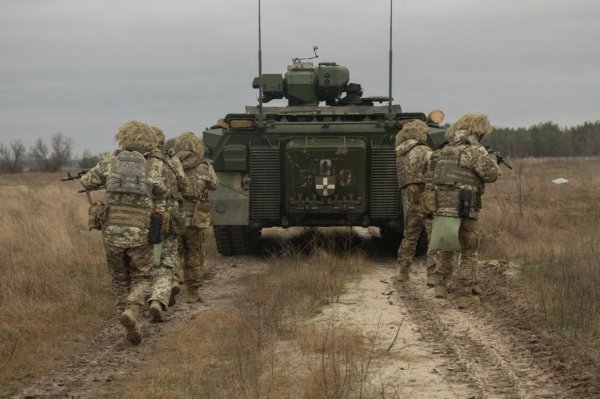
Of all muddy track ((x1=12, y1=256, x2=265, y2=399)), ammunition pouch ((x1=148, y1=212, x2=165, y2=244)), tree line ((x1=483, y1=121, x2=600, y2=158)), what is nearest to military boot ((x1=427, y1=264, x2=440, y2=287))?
muddy track ((x1=12, y1=256, x2=265, y2=399))

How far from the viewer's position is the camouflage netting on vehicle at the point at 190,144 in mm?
8492

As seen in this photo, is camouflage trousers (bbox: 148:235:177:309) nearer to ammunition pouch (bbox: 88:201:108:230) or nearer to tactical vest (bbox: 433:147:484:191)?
ammunition pouch (bbox: 88:201:108:230)

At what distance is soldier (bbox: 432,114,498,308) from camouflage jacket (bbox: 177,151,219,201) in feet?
7.61

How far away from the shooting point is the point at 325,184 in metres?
10.7

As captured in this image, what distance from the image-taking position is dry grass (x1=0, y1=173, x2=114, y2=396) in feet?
20.2

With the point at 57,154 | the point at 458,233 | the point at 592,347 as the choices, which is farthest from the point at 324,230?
the point at 57,154

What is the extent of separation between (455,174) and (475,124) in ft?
1.65

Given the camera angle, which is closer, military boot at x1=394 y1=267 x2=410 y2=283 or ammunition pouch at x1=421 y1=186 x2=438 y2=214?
ammunition pouch at x1=421 y1=186 x2=438 y2=214

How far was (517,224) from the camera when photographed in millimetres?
13070

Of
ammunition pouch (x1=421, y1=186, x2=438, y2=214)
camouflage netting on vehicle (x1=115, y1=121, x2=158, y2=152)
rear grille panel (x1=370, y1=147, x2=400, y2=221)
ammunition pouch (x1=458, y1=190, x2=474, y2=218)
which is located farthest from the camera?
rear grille panel (x1=370, y1=147, x2=400, y2=221)

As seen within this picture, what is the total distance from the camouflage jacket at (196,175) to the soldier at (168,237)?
38.4 inches

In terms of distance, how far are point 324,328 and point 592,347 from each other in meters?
2.08

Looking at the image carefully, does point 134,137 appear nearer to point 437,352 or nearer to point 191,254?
point 191,254

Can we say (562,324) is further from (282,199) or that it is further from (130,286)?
(282,199)
